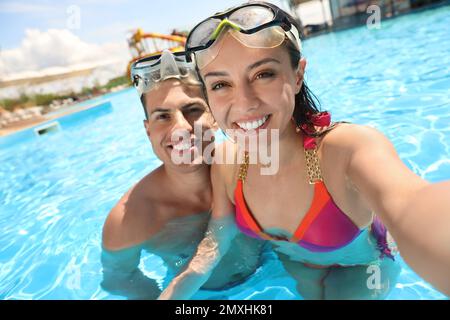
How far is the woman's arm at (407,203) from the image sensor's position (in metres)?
0.84

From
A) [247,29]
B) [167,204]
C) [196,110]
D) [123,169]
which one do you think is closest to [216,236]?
[167,204]

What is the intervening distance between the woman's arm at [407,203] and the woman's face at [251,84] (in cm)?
39

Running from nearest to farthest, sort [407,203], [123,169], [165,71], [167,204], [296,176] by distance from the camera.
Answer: [407,203] → [296,176] → [165,71] → [167,204] → [123,169]

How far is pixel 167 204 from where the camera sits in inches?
104

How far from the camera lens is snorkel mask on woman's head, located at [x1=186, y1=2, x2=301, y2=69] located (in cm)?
155

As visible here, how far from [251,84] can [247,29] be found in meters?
0.28

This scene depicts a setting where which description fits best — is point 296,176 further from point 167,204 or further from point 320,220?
point 167,204

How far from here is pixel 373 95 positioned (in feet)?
21.8

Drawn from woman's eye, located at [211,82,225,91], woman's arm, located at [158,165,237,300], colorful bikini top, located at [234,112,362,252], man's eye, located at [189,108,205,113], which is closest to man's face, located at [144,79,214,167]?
man's eye, located at [189,108,205,113]

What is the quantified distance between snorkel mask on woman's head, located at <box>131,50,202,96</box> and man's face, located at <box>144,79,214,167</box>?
0.04 meters

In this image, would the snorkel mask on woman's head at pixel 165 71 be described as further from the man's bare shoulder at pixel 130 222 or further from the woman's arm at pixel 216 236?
the man's bare shoulder at pixel 130 222

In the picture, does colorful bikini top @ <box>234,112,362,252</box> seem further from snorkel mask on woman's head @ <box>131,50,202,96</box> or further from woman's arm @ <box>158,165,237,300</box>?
snorkel mask on woman's head @ <box>131,50,202,96</box>
